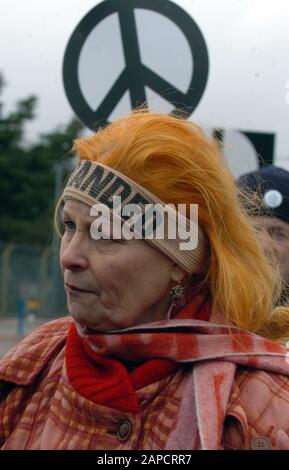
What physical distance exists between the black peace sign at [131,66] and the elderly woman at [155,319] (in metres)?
1.04

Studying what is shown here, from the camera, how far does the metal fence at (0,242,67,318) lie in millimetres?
25703

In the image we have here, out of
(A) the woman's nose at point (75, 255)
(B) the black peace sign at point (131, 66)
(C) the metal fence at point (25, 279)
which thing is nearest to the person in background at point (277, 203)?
(B) the black peace sign at point (131, 66)

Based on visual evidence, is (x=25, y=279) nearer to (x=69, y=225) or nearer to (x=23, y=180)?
(x=23, y=180)

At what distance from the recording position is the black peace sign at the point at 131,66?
10.5 ft

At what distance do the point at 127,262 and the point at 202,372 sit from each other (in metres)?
0.30

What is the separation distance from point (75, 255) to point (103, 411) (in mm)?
359

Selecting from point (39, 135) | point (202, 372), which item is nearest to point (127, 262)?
point (202, 372)

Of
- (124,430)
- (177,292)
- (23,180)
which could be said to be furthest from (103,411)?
(23,180)

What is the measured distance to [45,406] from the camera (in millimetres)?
2146

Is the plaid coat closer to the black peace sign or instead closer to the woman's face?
the woman's face

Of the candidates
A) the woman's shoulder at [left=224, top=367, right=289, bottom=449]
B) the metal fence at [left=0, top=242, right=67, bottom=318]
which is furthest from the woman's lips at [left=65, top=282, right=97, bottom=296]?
the metal fence at [left=0, top=242, right=67, bottom=318]

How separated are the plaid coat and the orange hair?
0.18m

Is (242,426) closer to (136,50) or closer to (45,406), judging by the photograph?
(45,406)
